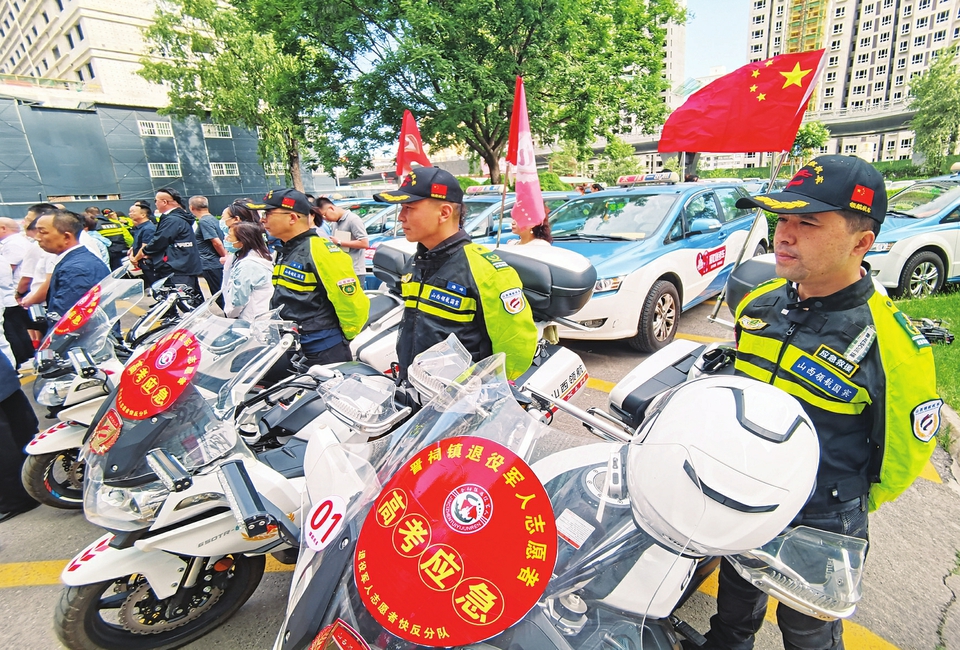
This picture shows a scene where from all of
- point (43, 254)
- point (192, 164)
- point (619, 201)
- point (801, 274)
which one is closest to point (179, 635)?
point (801, 274)

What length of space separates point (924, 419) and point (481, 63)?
12.6 meters

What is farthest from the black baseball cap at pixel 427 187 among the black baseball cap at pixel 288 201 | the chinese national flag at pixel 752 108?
the chinese national flag at pixel 752 108

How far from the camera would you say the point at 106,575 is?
183 centimetres

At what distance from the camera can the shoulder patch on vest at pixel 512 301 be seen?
230 cm

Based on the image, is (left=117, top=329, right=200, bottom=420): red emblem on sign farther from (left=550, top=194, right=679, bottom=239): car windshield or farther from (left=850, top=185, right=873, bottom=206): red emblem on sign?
Result: (left=550, top=194, right=679, bottom=239): car windshield

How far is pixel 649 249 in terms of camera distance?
16.5ft

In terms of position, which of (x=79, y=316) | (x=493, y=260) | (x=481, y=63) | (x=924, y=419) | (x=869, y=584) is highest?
(x=481, y=63)

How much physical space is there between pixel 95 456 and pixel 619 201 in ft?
18.2

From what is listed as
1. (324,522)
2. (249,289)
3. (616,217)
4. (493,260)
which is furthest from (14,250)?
(616,217)

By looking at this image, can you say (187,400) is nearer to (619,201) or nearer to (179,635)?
(179,635)

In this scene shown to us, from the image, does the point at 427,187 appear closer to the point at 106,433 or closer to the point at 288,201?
the point at 288,201

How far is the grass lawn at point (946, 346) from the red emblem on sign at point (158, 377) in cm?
499

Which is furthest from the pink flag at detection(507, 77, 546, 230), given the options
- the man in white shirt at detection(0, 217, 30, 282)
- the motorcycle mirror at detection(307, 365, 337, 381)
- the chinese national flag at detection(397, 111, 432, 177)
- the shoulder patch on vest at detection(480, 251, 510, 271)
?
the man in white shirt at detection(0, 217, 30, 282)

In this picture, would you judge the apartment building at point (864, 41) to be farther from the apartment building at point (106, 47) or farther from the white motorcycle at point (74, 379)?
the white motorcycle at point (74, 379)
